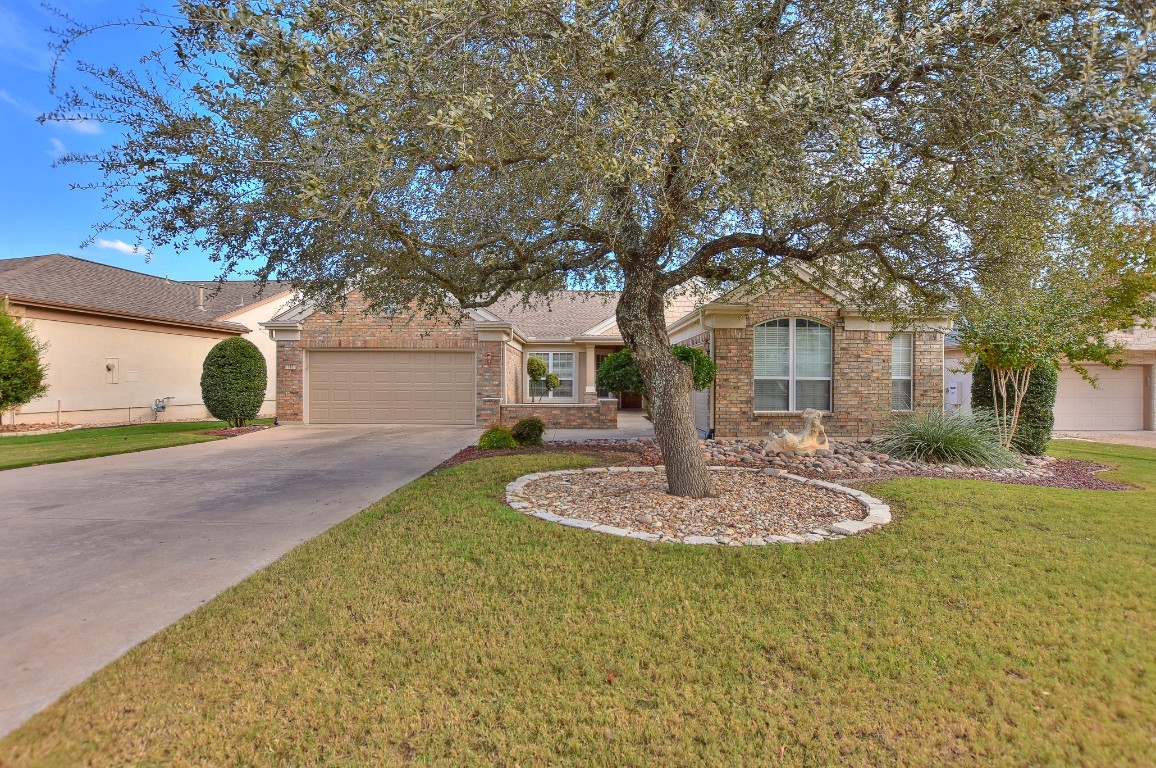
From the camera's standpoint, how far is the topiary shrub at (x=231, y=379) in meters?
13.9

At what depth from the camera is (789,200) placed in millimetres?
4336

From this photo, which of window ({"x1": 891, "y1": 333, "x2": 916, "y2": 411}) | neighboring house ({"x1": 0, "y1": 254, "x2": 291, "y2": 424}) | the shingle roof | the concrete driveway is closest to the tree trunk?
the concrete driveway

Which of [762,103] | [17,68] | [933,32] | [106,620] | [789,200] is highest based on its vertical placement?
[17,68]

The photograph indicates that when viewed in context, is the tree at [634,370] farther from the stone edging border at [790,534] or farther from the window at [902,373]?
the window at [902,373]

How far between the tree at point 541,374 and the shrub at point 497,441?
7.31 m

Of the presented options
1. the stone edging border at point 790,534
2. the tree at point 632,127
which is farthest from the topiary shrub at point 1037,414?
the stone edging border at point 790,534

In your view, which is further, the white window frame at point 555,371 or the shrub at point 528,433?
the white window frame at point 555,371

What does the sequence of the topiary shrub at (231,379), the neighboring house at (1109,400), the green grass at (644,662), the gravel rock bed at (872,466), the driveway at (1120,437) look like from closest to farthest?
Result: the green grass at (644,662)
the gravel rock bed at (872,466)
the driveway at (1120,437)
the topiary shrub at (231,379)
the neighboring house at (1109,400)

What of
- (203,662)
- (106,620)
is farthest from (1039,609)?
(106,620)

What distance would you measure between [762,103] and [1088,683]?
3865 mm

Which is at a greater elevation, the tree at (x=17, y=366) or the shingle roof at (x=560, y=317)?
the shingle roof at (x=560, y=317)

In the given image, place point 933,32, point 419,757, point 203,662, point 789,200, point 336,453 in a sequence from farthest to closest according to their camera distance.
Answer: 1. point 336,453
2. point 789,200
3. point 933,32
4. point 203,662
5. point 419,757

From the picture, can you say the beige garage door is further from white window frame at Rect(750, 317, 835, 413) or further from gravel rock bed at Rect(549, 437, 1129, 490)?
white window frame at Rect(750, 317, 835, 413)

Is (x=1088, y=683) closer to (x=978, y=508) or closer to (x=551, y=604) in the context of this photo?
(x=551, y=604)
